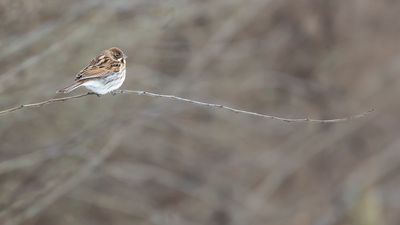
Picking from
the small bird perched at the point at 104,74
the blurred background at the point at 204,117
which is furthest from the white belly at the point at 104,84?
the blurred background at the point at 204,117

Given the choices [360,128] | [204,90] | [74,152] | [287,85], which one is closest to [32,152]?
[74,152]

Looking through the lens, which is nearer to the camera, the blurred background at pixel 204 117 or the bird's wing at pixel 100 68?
the bird's wing at pixel 100 68

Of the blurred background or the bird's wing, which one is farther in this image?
the blurred background

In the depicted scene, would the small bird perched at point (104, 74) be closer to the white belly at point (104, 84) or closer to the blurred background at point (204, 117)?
the white belly at point (104, 84)

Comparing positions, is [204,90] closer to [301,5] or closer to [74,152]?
[301,5]

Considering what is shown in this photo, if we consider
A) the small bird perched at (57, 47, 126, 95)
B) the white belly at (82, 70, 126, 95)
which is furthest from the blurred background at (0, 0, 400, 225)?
the white belly at (82, 70, 126, 95)

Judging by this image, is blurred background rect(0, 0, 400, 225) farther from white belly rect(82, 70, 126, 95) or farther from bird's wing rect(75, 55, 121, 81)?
white belly rect(82, 70, 126, 95)
